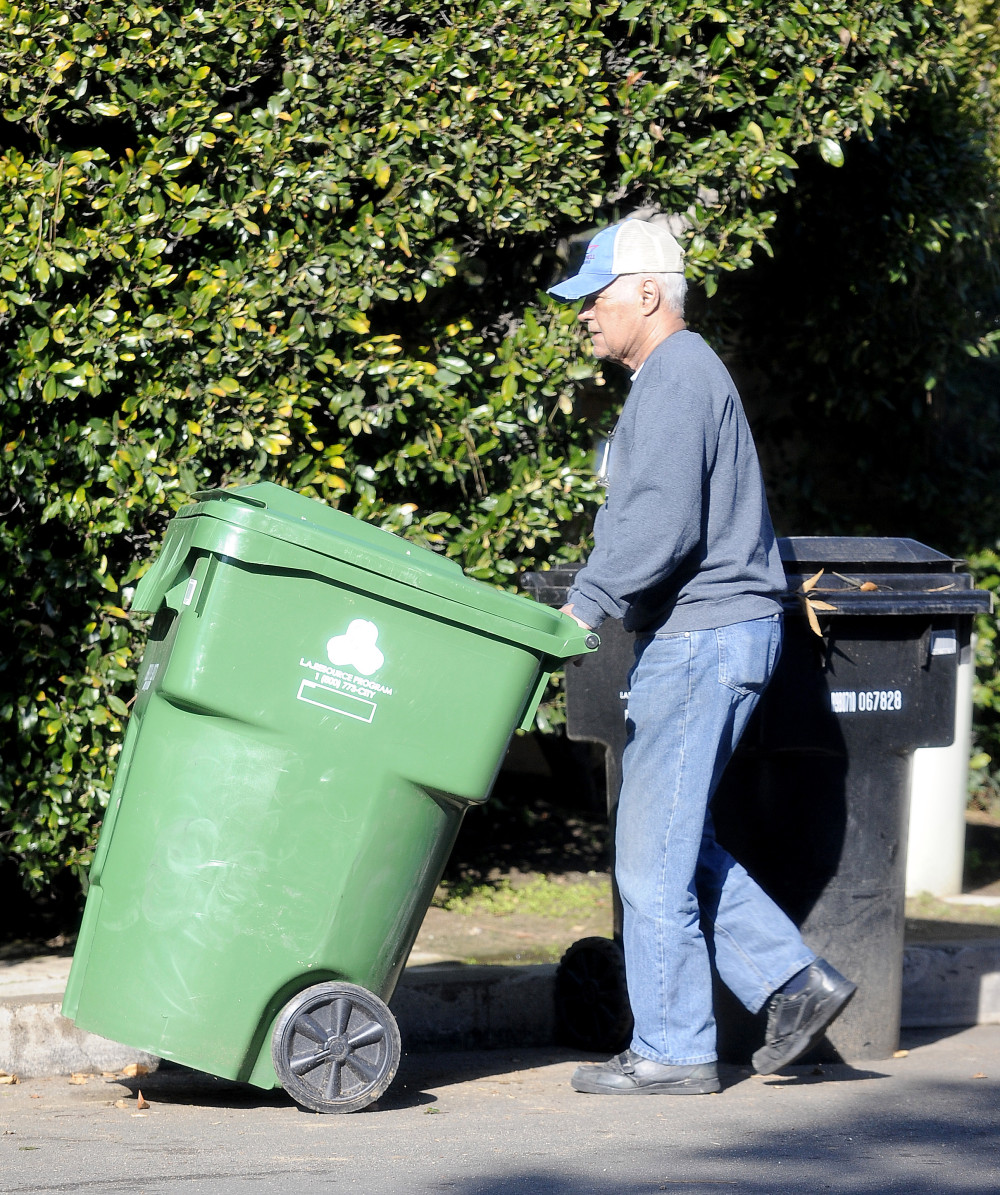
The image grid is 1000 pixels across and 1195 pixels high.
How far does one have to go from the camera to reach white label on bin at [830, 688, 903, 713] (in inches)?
141

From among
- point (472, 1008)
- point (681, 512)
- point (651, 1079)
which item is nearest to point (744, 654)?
point (681, 512)

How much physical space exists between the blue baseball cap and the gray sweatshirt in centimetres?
18

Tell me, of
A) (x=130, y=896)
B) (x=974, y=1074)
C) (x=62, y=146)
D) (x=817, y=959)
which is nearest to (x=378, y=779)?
(x=130, y=896)

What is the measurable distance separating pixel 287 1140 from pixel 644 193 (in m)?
3.04

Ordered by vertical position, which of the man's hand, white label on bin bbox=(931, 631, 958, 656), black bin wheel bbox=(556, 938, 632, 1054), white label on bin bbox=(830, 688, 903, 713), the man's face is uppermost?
the man's face

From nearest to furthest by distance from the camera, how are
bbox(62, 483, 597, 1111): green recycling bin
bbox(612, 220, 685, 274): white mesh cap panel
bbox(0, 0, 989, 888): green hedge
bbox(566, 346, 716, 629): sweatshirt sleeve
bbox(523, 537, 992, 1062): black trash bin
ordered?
bbox(62, 483, 597, 1111): green recycling bin
bbox(566, 346, 716, 629): sweatshirt sleeve
bbox(612, 220, 685, 274): white mesh cap panel
bbox(523, 537, 992, 1062): black trash bin
bbox(0, 0, 989, 888): green hedge

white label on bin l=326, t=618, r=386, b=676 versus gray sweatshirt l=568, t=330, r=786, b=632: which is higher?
gray sweatshirt l=568, t=330, r=786, b=632

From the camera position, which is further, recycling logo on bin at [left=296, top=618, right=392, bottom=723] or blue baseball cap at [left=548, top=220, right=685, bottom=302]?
blue baseball cap at [left=548, top=220, right=685, bottom=302]

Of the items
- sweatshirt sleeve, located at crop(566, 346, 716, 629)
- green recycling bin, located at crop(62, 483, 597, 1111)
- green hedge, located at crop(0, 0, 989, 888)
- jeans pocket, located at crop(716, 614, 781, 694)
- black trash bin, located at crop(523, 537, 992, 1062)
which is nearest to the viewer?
green recycling bin, located at crop(62, 483, 597, 1111)

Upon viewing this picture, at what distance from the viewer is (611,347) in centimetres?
335

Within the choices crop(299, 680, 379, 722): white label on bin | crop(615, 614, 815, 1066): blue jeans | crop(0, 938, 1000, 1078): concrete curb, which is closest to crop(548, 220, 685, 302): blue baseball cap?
crop(615, 614, 815, 1066): blue jeans

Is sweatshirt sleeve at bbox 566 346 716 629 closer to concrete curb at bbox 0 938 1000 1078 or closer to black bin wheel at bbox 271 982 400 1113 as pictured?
black bin wheel at bbox 271 982 400 1113

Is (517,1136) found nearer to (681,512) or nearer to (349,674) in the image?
(349,674)

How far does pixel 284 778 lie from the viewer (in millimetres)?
2957
